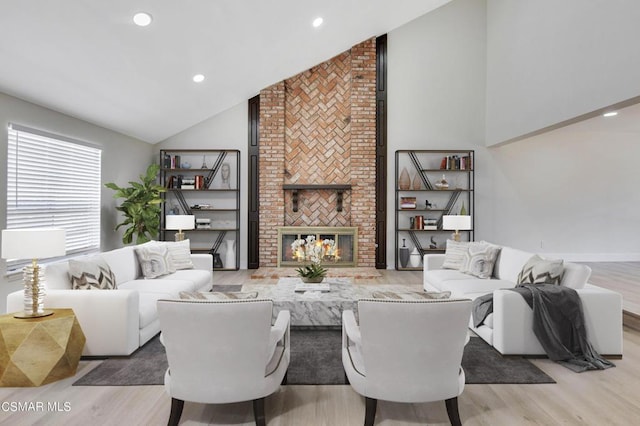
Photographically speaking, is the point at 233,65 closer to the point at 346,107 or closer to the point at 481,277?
the point at 346,107

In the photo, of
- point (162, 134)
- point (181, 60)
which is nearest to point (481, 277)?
point (181, 60)

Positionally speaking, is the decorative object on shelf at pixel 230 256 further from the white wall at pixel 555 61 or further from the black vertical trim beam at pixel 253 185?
the white wall at pixel 555 61

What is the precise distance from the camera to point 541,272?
11.7ft

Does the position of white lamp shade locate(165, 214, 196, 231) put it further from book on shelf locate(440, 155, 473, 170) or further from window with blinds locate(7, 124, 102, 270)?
book on shelf locate(440, 155, 473, 170)

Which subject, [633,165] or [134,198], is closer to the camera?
[134,198]

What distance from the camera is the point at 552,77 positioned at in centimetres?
522

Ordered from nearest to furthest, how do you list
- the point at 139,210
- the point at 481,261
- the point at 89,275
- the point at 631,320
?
the point at 89,275 → the point at 631,320 → the point at 481,261 → the point at 139,210

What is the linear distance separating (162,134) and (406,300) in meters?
6.39

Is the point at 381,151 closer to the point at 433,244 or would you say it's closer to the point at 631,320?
the point at 433,244

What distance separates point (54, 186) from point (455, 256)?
16.6 ft

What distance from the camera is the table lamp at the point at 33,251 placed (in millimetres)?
2801

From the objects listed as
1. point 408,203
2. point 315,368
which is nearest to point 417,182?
point 408,203

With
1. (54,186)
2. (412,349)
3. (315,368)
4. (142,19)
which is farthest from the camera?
(54,186)

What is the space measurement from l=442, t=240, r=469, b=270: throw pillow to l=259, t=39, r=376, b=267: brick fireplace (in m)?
2.26
